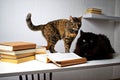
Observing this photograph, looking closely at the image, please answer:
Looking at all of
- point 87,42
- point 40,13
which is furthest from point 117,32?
point 40,13

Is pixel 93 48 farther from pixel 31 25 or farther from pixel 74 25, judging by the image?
pixel 31 25

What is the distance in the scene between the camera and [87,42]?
110 cm

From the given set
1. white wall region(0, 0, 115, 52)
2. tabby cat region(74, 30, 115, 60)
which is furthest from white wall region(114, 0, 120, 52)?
tabby cat region(74, 30, 115, 60)

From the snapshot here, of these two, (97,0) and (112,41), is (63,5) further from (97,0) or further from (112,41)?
(112,41)

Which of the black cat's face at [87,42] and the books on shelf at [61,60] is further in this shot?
the black cat's face at [87,42]

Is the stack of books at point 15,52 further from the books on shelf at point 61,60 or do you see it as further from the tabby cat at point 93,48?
the tabby cat at point 93,48

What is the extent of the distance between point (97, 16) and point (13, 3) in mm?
756

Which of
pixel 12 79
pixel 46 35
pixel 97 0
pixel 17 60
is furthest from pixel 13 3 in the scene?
pixel 97 0

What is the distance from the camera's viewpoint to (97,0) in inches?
57.1

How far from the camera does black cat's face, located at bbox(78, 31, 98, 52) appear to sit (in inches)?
42.2

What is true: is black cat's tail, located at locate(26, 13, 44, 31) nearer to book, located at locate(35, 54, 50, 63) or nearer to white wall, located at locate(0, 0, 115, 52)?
white wall, located at locate(0, 0, 115, 52)

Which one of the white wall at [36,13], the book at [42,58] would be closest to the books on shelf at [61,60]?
the book at [42,58]

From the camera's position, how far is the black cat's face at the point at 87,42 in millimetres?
1071

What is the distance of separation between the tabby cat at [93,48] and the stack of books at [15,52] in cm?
39
